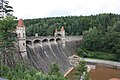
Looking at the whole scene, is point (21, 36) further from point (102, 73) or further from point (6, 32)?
point (102, 73)

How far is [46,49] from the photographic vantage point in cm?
4866

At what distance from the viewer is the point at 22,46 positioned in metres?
39.4

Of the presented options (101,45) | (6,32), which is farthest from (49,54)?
(6,32)

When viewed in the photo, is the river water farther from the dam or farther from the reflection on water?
the dam

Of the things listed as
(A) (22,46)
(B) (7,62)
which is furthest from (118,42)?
(B) (7,62)

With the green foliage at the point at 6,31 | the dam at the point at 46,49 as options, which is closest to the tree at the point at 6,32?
the green foliage at the point at 6,31

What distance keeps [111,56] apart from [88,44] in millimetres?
8675

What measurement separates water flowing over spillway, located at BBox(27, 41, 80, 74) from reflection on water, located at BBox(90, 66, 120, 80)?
6.30 m

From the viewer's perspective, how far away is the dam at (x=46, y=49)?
130ft

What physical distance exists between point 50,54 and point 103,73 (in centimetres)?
1264

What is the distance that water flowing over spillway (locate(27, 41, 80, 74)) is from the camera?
42.1 m

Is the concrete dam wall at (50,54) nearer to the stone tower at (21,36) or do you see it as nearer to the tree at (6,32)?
the stone tower at (21,36)

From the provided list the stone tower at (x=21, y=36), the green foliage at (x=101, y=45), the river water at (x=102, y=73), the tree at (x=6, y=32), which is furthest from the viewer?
the green foliage at (x=101, y=45)

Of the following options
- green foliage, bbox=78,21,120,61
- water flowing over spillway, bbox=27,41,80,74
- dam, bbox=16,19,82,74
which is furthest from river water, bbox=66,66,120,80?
green foliage, bbox=78,21,120,61
